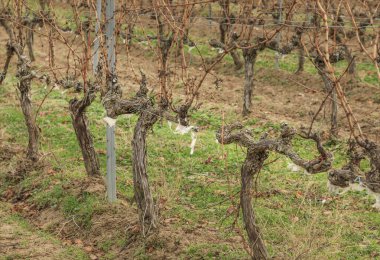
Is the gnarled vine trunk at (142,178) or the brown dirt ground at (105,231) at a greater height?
the gnarled vine trunk at (142,178)

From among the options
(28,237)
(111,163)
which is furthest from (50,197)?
(111,163)

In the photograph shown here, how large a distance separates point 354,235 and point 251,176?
1872mm

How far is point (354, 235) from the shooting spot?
6.47 m

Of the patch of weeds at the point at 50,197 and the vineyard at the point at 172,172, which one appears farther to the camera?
the patch of weeds at the point at 50,197

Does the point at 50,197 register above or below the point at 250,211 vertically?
below

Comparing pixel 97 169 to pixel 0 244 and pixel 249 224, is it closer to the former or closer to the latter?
pixel 0 244

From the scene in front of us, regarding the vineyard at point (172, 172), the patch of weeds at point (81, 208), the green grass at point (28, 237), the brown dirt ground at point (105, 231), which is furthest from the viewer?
the patch of weeds at point (81, 208)

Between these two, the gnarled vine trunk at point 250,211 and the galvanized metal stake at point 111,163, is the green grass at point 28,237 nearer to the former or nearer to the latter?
the galvanized metal stake at point 111,163

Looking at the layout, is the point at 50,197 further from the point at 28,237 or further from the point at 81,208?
the point at 28,237

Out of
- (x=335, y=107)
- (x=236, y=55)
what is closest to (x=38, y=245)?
(x=335, y=107)

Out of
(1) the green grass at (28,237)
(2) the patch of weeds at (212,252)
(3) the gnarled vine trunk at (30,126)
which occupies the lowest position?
(1) the green grass at (28,237)

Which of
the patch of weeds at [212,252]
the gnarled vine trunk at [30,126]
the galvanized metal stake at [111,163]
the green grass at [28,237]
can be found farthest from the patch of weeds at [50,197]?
the patch of weeds at [212,252]

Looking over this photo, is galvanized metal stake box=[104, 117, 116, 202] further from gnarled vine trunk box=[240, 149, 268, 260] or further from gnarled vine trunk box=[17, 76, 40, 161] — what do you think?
gnarled vine trunk box=[240, 149, 268, 260]

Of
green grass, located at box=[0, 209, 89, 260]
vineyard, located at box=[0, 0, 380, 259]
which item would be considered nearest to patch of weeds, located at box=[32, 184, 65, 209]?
Result: vineyard, located at box=[0, 0, 380, 259]
